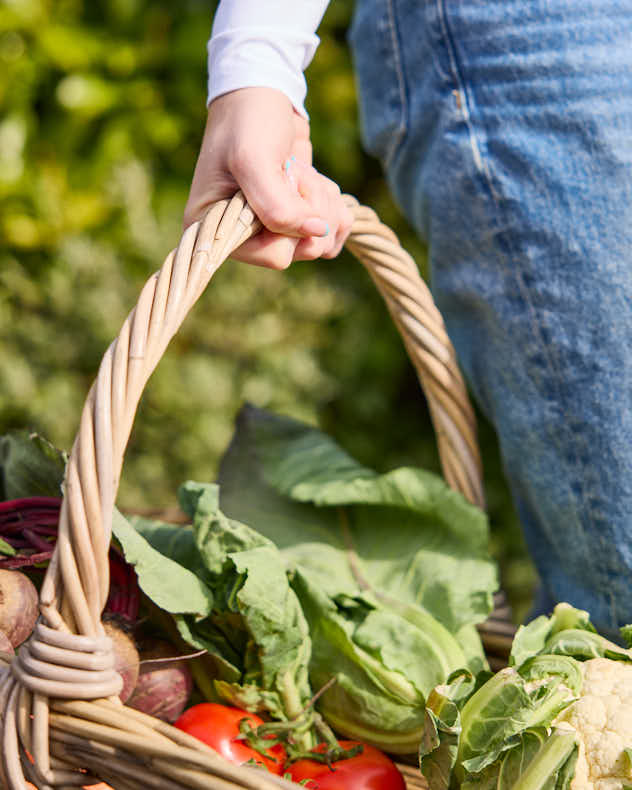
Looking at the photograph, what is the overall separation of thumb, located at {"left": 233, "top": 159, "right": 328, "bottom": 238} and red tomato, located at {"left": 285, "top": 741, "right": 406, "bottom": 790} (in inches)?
20.1

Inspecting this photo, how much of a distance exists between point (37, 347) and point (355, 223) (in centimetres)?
101

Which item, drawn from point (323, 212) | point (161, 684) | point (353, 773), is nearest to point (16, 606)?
point (161, 684)

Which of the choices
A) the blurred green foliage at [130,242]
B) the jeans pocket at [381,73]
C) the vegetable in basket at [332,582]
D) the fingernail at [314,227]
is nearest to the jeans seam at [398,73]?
the jeans pocket at [381,73]

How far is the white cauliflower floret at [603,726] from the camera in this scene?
2.23 ft

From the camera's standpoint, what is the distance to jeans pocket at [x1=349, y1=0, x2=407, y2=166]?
0.98 metres

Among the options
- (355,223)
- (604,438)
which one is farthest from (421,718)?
(355,223)

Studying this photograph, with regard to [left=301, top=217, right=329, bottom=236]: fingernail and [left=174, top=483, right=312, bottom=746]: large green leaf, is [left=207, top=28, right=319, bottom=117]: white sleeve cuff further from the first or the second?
[left=174, top=483, right=312, bottom=746]: large green leaf

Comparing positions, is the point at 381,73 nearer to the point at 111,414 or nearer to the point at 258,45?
the point at 258,45

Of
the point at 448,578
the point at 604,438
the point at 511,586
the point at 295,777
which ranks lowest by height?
the point at 511,586

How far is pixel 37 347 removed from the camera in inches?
67.0

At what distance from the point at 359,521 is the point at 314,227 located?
0.43 meters

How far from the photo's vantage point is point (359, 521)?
1035 millimetres

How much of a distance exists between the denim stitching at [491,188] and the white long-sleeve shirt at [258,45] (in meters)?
0.20

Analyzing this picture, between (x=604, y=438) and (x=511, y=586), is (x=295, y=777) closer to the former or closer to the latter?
(x=604, y=438)
